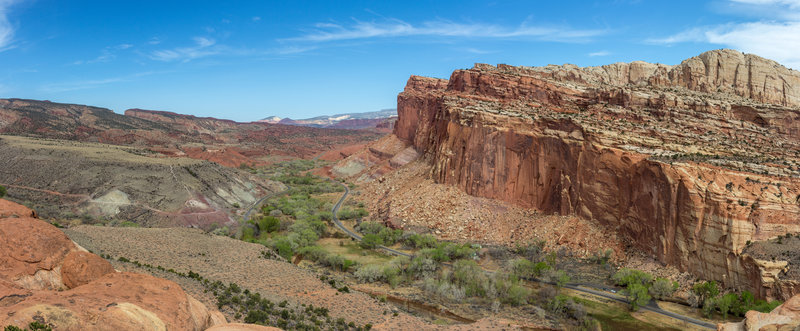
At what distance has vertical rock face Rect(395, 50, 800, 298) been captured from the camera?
3088 centimetres

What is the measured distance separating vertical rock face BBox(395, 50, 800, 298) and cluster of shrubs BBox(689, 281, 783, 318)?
3.47 feet

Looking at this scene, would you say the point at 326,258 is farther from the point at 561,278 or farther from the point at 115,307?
the point at 115,307

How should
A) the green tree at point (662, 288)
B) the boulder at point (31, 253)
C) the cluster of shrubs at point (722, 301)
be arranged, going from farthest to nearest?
the green tree at point (662, 288)
the cluster of shrubs at point (722, 301)
the boulder at point (31, 253)

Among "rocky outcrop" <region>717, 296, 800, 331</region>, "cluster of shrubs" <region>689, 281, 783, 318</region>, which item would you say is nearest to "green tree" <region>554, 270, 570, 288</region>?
"cluster of shrubs" <region>689, 281, 783, 318</region>

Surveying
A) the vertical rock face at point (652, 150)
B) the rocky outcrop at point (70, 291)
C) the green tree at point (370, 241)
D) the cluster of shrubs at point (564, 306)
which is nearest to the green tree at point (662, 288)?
the vertical rock face at point (652, 150)

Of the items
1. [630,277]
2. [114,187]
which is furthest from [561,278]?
[114,187]

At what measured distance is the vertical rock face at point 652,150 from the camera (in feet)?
101

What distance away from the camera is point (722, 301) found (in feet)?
92.4

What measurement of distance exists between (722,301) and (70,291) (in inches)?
1408

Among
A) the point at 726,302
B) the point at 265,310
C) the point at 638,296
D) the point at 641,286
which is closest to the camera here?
the point at 265,310

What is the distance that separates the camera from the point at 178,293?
14719 millimetres

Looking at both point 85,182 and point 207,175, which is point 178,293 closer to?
point 85,182

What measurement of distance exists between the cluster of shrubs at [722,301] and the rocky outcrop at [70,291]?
1230 inches

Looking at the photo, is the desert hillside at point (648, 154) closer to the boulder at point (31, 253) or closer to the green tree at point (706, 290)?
the green tree at point (706, 290)
